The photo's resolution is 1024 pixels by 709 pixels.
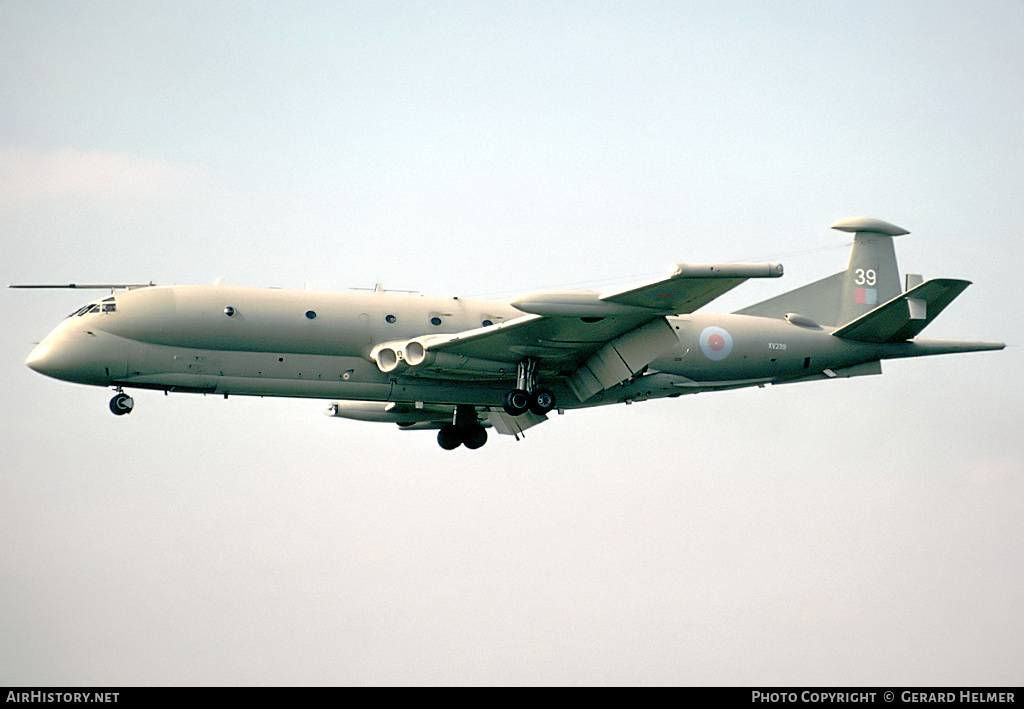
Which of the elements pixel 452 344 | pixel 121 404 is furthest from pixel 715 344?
pixel 121 404

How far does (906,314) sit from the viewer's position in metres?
36.8

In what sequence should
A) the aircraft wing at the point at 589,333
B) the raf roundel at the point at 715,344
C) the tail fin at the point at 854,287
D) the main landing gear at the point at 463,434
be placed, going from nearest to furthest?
the aircraft wing at the point at 589,333 < the raf roundel at the point at 715,344 < the tail fin at the point at 854,287 < the main landing gear at the point at 463,434

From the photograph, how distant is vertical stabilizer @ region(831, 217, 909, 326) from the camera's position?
4025cm

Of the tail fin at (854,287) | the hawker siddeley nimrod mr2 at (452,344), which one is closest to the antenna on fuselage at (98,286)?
the hawker siddeley nimrod mr2 at (452,344)

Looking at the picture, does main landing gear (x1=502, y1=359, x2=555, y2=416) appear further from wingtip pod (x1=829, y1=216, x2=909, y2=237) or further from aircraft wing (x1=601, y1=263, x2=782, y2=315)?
wingtip pod (x1=829, y1=216, x2=909, y2=237)

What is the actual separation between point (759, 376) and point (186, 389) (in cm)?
1489

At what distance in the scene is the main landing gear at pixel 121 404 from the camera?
3356 cm

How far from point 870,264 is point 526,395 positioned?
1203cm

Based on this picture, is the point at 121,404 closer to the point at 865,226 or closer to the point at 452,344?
the point at 452,344

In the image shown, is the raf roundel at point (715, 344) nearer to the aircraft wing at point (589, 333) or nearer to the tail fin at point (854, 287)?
the tail fin at point (854, 287)

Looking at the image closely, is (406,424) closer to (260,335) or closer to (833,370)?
(260,335)
